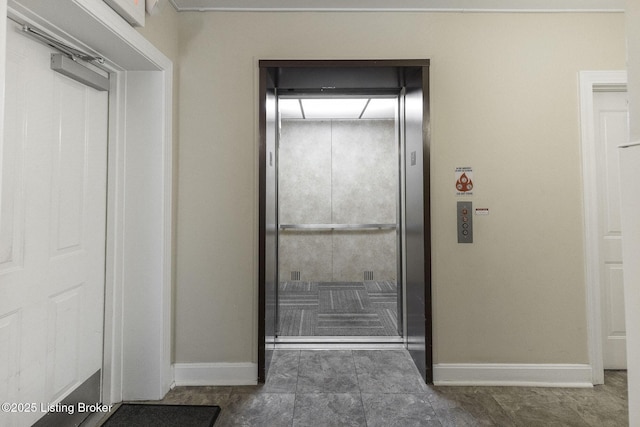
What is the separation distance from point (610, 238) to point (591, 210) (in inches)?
14.8

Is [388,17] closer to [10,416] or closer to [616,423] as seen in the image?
[616,423]

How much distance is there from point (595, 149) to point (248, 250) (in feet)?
8.35

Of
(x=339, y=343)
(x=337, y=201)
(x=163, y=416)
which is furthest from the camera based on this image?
(x=337, y=201)

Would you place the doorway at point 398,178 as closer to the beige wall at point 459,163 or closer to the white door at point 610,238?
the beige wall at point 459,163

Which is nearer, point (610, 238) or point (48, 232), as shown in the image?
point (48, 232)

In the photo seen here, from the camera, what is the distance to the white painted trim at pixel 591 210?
7.52 ft

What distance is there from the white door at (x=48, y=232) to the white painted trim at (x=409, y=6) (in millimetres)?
1006

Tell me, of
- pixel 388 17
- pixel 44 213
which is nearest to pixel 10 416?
pixel 44 213

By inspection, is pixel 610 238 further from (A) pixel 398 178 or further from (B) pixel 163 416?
(B) pixel 163 416

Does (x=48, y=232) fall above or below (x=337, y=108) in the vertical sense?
below

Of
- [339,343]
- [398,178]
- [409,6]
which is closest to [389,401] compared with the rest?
[339,343]

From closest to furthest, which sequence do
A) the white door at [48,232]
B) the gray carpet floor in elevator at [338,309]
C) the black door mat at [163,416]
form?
1. the white door at [48,232]
2. the black door mat at [163,416]
3. the gray carpet floor in elevator at [338,309]

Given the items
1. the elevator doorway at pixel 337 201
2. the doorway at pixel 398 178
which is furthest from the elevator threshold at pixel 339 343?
the elevator doorway at pixel 337 201

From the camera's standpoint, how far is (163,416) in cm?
192
